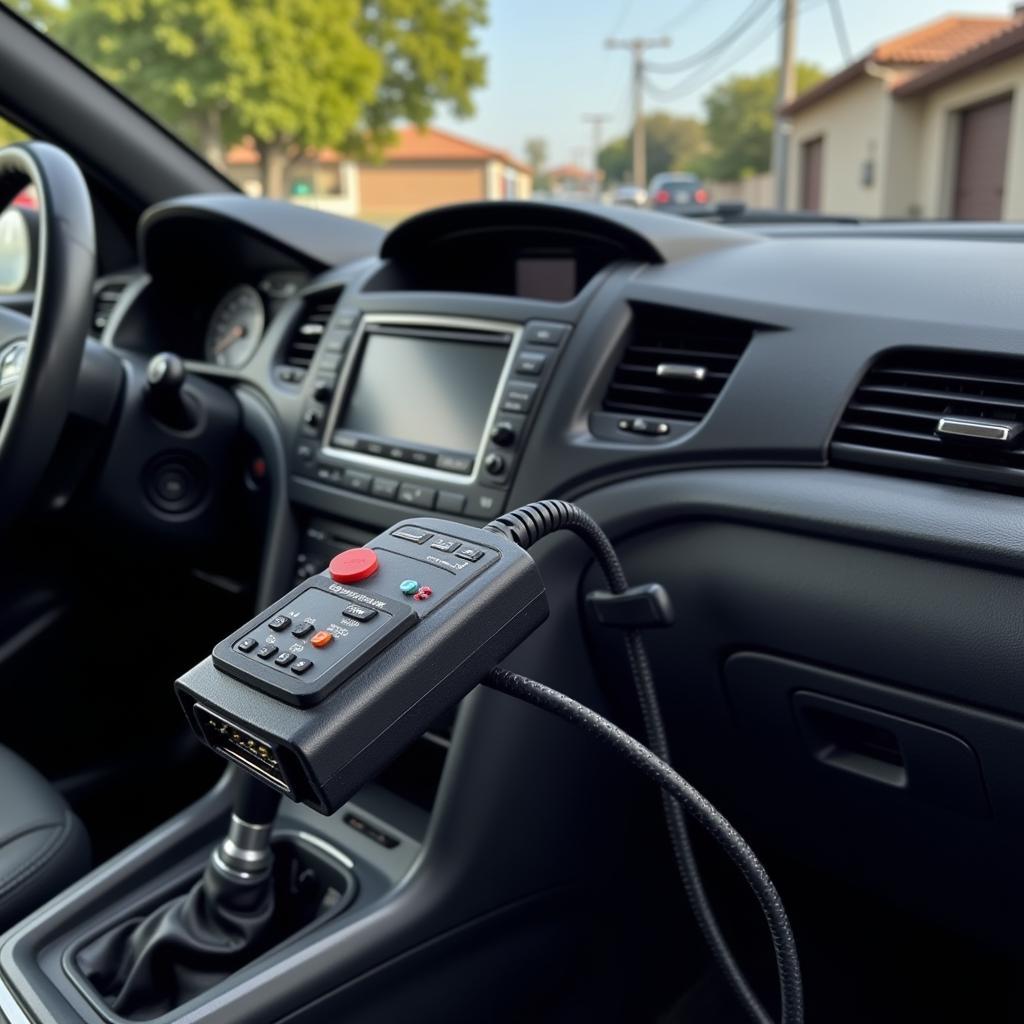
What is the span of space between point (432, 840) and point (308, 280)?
109 centimetres

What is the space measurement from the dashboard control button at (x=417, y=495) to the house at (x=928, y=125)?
8.80m

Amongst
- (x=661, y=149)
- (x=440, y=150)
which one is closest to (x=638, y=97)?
(x=440, y=150)

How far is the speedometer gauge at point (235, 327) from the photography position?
6.72 ft

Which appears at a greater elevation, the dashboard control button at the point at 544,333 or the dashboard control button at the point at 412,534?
the dashboard control button at the point at 544,333

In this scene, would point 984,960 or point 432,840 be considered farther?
point 984,960

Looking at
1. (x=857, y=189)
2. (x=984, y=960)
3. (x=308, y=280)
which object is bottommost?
(x=984, y=960)

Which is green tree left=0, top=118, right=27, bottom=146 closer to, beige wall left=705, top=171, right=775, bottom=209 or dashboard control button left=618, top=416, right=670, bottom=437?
dashboard control button left=618, top=416, right=670, bottom=437

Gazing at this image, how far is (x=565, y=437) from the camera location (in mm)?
1288

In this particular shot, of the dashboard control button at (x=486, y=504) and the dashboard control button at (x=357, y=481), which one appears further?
the dashboard control button at (x=357, y=481)

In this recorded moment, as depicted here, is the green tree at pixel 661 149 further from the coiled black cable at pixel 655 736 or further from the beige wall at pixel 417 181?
the coiled black cable at pixel 655 736

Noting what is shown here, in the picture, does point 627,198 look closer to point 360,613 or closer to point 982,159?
point 360,613

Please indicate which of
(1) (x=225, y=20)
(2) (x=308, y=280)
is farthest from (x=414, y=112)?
(2) (x=308, y=280)

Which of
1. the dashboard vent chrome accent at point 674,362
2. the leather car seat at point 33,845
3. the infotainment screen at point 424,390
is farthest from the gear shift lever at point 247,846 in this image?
the dashboard vent chrome accent at point 674,362

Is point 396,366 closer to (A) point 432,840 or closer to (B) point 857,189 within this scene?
(A) point 432,840
